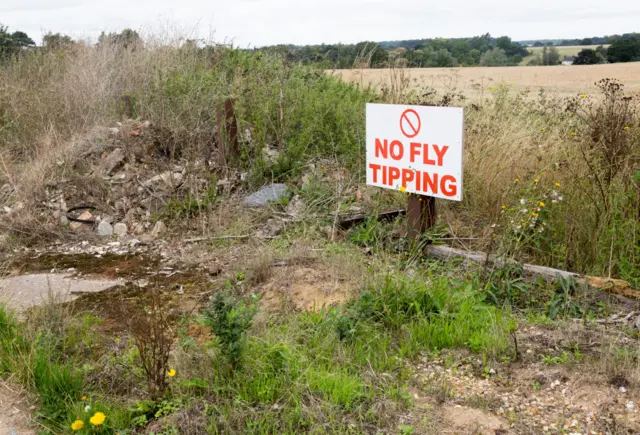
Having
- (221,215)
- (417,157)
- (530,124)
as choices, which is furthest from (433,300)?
(530,124)

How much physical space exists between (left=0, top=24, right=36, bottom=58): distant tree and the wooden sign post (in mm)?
9862

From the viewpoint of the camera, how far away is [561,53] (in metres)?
19.6

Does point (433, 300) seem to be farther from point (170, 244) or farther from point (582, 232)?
point (170, 244)

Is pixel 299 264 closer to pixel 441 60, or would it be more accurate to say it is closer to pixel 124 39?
pixel 441 60

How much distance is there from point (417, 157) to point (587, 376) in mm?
2425

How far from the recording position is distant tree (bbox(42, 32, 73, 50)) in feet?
41.5

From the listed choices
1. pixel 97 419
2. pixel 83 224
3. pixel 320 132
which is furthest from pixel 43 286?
pixel 320 132

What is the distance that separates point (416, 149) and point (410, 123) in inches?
8.9

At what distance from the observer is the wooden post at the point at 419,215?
5523mm

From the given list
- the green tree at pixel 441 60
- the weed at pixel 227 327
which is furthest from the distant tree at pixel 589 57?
the weed at pixel 227 327

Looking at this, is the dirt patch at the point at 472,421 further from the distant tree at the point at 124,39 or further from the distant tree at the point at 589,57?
the distant tree at the point at 589,57

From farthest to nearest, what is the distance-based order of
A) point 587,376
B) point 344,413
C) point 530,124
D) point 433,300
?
point 530,124, point 433,300, point 587,376, point 344,413

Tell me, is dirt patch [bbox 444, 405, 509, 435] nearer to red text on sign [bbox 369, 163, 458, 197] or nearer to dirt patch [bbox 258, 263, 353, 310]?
dirt patch [bbox 258, 263, 353, 310]

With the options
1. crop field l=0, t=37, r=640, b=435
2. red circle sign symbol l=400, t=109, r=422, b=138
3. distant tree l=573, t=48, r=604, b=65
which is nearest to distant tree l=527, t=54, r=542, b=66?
distant tree l=573, t=48, r=604, b=65
